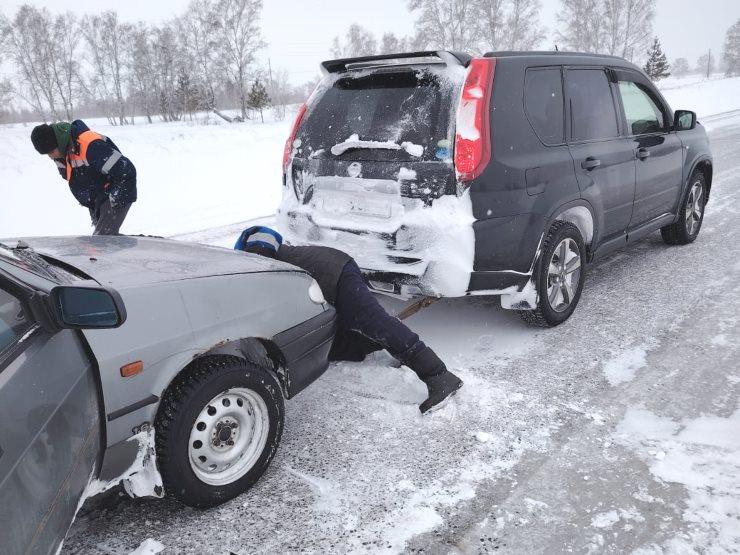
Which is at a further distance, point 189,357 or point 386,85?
point 386,85

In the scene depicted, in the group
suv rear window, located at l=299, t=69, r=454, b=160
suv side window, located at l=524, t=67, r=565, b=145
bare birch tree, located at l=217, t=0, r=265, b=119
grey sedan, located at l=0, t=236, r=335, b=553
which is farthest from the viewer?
bare birch tree, located at l=217, t=0, r=265, b=119

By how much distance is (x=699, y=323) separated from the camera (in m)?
3.96

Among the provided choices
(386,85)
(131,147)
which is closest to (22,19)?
(131,147)

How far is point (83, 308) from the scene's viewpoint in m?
1.55

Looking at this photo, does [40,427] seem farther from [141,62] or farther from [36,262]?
[141,62]

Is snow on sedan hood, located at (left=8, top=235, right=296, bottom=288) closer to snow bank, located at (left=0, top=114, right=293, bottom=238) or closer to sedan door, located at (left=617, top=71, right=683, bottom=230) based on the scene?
sedan door, located at (left=617, top=71, right=683, bottom=230)

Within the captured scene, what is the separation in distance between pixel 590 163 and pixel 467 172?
4.17ft

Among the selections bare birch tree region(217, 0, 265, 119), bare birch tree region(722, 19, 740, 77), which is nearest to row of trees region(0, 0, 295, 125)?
bare birch tree region(217, 0, 265, 119)

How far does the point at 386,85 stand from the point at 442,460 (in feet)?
7.67

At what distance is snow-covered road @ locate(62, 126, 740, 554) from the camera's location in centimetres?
217

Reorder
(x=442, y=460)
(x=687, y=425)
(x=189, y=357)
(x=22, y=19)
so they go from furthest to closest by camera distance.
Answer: (x=22, y=19) → (x=687, y=425) → (x=442, y=460) → (x=189, y=357)

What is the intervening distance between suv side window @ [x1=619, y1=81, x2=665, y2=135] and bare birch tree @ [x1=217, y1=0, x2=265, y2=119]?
42.9m

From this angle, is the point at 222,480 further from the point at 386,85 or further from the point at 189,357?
the point at 386,85

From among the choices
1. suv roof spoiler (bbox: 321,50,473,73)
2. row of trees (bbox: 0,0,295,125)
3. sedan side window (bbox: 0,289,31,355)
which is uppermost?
row of trees (bbox: 0,0,295,125)
